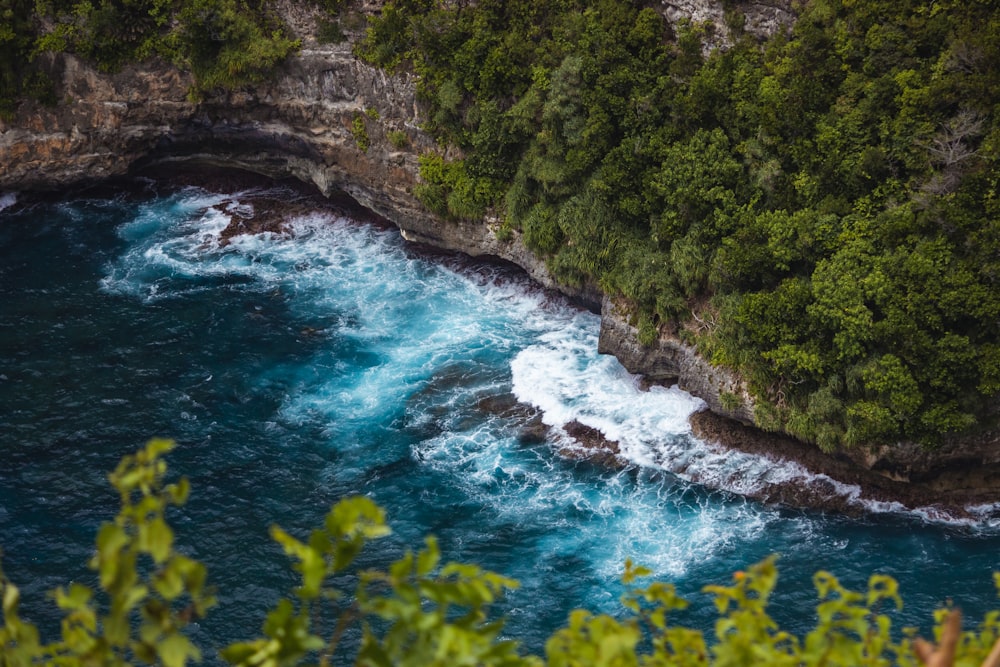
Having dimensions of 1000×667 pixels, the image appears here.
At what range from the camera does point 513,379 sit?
108ft

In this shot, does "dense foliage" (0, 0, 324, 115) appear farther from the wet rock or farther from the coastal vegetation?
the wet rock

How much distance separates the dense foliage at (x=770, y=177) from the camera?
2566 cm

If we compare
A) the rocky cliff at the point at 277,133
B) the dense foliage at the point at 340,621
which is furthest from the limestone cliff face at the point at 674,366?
the dense foliage at the point at 340,621

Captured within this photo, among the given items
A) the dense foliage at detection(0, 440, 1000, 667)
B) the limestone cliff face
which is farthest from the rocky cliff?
the dense foliage at detection(0, 440, 1000, 667)

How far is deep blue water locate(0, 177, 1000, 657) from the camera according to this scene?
84.5 feet

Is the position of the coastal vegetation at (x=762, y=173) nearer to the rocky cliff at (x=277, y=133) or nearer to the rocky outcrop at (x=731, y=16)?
the rocky outcrop at (x=731, y=16)

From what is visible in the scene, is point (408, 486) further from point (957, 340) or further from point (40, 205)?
point (40, 205)

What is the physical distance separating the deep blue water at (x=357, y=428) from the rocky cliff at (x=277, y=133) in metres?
2.15

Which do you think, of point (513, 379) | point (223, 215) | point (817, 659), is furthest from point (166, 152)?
point (817, 659)

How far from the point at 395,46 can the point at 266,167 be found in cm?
947

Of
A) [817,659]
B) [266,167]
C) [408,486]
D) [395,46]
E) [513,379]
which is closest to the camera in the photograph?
[817,659]

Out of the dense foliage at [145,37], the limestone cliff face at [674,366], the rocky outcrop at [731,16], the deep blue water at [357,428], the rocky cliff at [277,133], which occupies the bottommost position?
the deep blue water at [357,428]

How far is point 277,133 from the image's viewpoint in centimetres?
4056

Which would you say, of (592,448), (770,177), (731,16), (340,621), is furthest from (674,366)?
(340,621)
